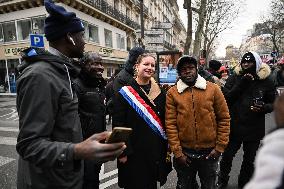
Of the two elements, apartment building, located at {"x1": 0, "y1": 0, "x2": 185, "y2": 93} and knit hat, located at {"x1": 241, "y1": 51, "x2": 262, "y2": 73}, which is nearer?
knit hat, located at {"x1": 241, "y1": 51, "x2": 262, "y2": 73}

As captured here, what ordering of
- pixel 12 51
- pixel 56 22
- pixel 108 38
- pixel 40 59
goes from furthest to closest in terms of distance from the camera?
pixel 108 38, pixel 12 51, pixel 56 22, pixel 40 59

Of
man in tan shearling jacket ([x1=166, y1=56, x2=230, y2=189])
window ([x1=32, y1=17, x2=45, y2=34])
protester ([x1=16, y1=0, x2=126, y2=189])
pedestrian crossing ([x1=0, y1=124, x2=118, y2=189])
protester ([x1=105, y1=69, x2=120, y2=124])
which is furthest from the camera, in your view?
window ([x1=32, y1=17, x2=45, y2=34])

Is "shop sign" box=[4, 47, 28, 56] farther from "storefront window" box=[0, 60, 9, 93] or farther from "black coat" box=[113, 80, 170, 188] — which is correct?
"black coat" box=[113, 80, 170, 188]

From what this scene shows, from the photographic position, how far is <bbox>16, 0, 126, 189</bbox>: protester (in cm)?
166

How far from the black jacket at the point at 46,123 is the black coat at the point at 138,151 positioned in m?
1.18

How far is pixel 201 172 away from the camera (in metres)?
3.58

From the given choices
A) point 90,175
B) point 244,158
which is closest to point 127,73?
point 90,175

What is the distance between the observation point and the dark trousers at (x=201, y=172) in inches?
137

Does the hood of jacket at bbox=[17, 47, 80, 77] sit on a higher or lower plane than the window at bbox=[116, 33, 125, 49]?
lower

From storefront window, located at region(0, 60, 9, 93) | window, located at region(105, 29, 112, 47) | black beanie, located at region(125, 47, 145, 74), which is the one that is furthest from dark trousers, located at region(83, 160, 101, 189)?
window, located at region(105, 29, 112, 47)

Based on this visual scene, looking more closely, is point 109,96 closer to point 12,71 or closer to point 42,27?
point 42,27

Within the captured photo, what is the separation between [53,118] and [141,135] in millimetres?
1517

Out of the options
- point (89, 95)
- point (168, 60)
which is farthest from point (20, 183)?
point (168, 60)

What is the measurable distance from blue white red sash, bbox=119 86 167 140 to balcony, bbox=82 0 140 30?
73.6 feet
